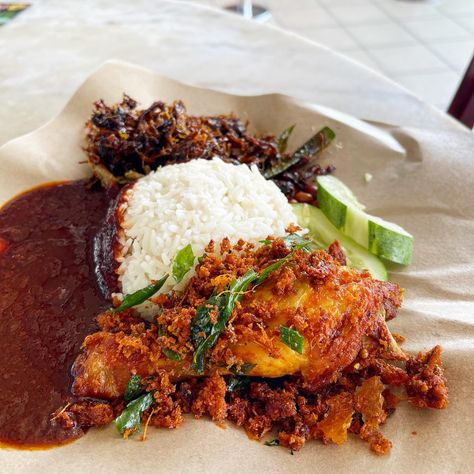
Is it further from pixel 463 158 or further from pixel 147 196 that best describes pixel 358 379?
pixel 463 158

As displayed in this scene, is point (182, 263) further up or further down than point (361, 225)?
further up

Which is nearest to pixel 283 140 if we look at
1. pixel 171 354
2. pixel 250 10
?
pixel 171 354

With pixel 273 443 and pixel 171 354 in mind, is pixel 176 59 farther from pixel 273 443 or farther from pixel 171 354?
pixel 273 443

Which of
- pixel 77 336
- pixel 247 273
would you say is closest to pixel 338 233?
pixel 247 273

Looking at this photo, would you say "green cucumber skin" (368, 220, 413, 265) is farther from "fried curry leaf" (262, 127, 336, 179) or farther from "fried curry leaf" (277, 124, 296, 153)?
"fried curry leaf" (277, 124, 296, 153)

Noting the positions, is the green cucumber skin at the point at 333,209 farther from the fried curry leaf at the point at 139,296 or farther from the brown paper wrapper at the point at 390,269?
the fried curry leaf at the point at 139,296

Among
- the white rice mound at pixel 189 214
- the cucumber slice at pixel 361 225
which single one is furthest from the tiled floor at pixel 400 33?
the white rice mound at pixel 189 214
